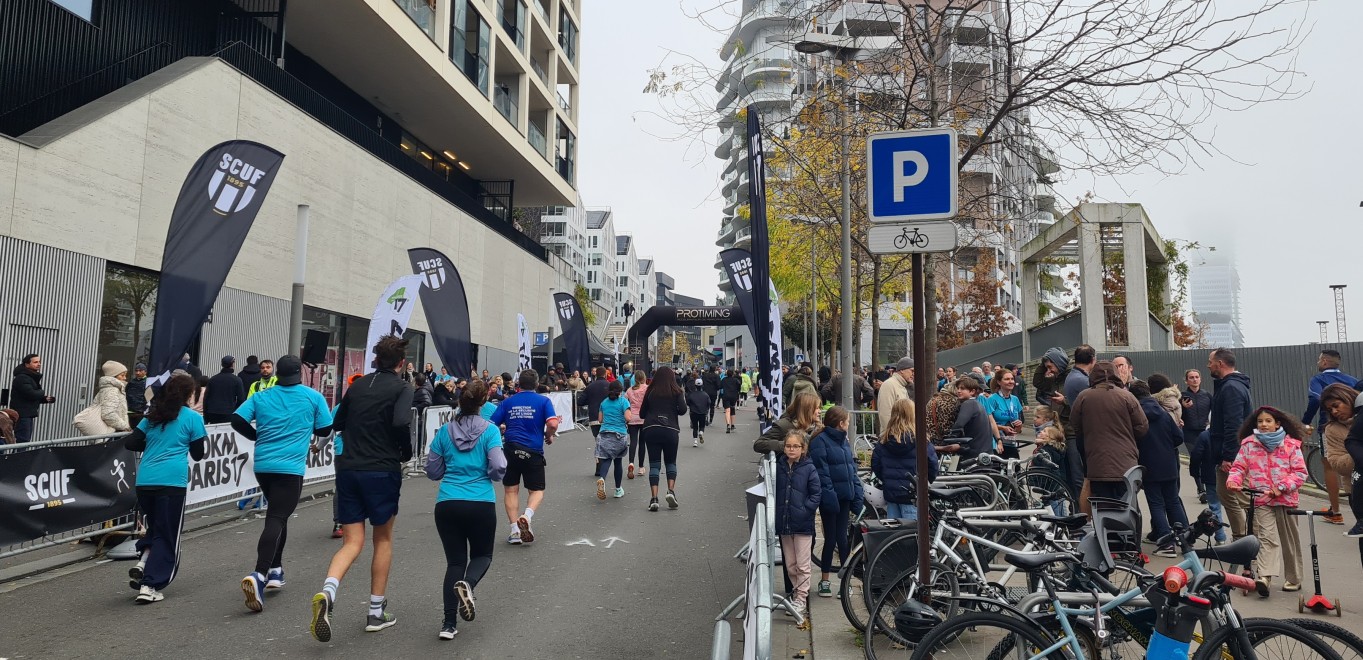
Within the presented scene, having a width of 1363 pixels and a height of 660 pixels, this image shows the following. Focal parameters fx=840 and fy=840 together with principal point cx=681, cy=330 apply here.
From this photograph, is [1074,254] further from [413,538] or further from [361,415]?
[361,415]

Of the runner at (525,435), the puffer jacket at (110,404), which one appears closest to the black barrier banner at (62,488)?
the puffer jacket at (110,404)

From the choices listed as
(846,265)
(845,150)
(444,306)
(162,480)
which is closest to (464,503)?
(162,480)

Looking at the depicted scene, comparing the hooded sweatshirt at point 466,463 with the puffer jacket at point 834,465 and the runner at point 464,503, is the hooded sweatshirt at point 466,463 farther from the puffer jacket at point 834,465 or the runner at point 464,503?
the puffer jacket at point 834,465

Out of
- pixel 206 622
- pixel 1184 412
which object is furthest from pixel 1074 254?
pixel 206 622

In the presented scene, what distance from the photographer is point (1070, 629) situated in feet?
12.6

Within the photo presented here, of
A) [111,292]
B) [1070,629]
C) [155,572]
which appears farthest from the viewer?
[111,292]

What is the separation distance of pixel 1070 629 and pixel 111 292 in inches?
593

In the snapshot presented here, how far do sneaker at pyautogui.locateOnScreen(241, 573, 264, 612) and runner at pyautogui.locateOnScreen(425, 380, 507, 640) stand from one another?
4.55 feet

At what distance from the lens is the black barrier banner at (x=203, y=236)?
845 centimetres

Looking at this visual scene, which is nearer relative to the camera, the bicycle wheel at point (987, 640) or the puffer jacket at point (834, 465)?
the bicycle wheel at point (987, 640)

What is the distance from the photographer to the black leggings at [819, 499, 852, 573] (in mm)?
6602

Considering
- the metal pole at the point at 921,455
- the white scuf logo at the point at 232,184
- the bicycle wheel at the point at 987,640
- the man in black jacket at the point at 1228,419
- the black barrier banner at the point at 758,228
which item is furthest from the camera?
the black barrier banner at the point at 758,228

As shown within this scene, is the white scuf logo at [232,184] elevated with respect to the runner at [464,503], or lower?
elevated

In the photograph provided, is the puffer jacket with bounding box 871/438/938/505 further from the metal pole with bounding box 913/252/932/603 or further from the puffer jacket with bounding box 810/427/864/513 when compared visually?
the metal pole with bounding box 913/252/932/603
